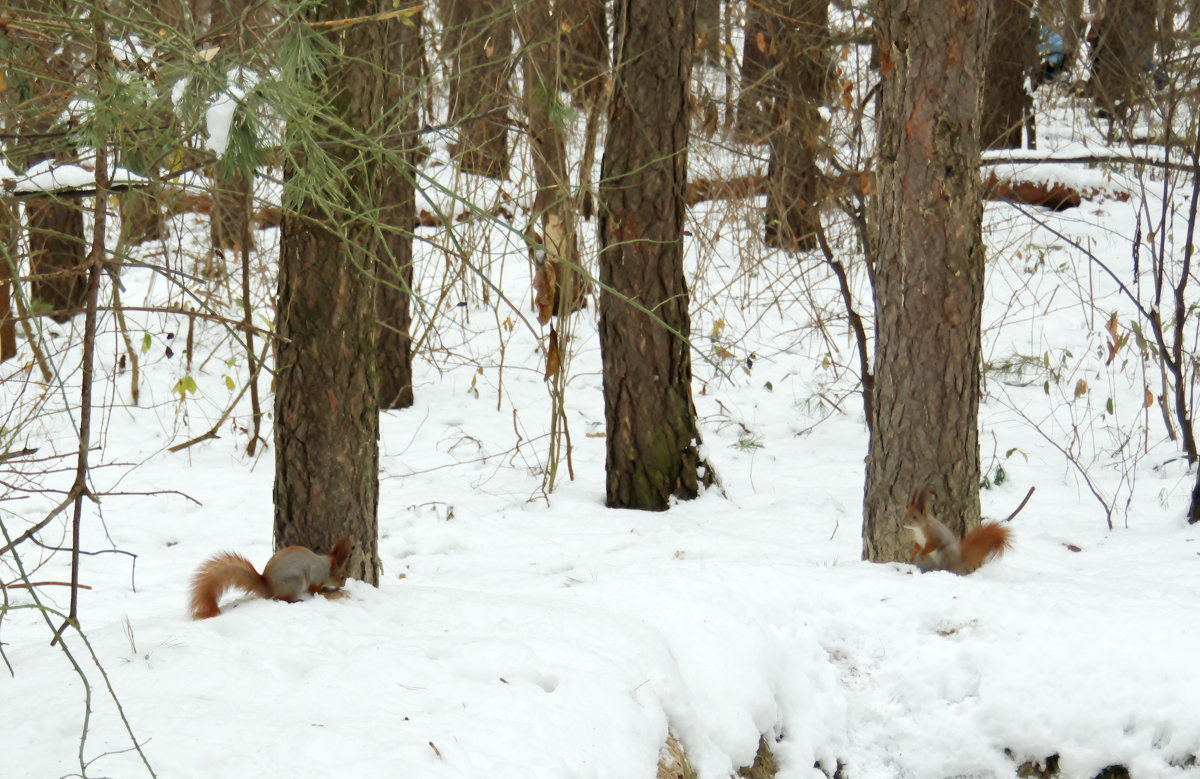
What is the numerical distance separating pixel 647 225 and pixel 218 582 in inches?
132

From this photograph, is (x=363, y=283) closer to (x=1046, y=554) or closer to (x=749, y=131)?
(x=1046, y=554)

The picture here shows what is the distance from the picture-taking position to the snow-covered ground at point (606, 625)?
2.69 meters

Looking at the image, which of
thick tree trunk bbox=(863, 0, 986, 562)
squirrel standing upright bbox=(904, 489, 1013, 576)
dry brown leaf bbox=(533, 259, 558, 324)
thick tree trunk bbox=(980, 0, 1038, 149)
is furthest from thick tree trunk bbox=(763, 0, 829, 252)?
squirrel standing upright bbox=(904, 489, 1013, 576)

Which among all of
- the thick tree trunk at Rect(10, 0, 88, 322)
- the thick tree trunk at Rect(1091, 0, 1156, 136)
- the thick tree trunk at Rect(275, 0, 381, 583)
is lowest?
the thick tree trunk at Rect(275, 0, 381, 583)

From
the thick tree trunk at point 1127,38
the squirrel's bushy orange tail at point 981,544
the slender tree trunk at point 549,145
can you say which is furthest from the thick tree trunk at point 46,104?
the thick tree trunk at point 1127,38

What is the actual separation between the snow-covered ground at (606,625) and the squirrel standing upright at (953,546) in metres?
0.10

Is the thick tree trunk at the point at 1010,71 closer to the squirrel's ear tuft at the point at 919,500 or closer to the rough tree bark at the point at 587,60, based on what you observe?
the rough tree bark at the point at 587,60

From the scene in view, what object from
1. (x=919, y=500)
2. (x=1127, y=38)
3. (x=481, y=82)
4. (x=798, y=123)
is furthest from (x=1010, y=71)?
(x=919, y=500)

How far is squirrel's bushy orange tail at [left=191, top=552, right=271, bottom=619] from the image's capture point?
329 cm

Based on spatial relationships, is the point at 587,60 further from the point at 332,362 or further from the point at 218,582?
the point at 218,582

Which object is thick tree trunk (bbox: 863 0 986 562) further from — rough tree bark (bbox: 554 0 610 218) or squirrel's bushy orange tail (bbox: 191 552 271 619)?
squirrel's bushy orange tail (bbox: 191 552 271 619)

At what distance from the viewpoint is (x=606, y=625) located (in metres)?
3.50

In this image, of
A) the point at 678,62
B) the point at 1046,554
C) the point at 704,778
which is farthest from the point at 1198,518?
the point at 704,778

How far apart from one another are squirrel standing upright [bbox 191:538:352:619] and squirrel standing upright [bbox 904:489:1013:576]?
2134mm
